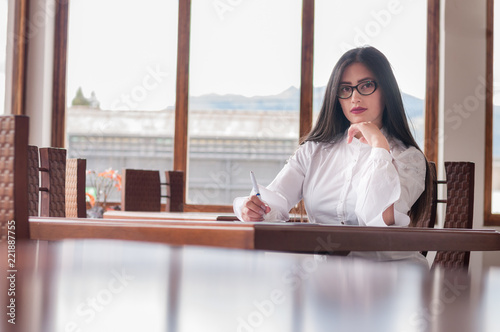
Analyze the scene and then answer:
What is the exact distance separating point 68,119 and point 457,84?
3.42 m

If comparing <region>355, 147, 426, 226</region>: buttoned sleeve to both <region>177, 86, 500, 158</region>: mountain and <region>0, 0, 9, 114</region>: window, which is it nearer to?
<region>177, 86, 500, 158</region>: mountain

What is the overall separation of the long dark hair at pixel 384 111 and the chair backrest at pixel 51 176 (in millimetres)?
865

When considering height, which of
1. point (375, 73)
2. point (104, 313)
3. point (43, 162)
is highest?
point (375, 73)

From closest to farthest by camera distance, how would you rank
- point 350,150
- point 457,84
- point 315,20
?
point 350,150, point 457,84, point 315,20

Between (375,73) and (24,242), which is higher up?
(375,73)

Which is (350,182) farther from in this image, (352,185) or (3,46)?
(3,46)

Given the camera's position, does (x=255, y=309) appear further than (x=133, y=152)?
No

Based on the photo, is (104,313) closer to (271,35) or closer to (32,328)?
(32,328)

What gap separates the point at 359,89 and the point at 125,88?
3.90 meters

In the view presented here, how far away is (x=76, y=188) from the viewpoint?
2.19 m

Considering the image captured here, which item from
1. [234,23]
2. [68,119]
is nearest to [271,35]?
[234,23]

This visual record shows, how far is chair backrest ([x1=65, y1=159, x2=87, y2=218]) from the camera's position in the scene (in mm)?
2113

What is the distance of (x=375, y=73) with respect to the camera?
4.83ft

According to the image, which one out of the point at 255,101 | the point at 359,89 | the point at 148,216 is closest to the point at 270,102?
the point at 255,101
